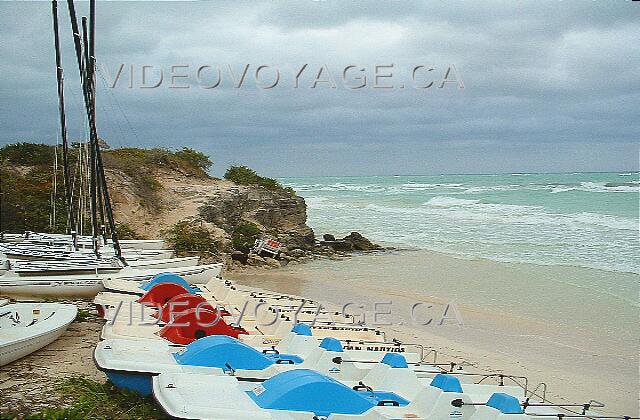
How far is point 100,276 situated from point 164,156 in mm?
19437

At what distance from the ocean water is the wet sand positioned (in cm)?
293

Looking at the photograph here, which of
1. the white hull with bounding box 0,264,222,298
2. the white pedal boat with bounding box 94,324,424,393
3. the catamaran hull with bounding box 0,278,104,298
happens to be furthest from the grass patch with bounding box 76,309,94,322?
the white pedal boat with bounding box 94,324,424,393

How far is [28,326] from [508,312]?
39.3 feet

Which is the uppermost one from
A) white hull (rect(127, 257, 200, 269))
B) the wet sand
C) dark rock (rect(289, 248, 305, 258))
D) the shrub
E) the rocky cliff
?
the rocky cliff

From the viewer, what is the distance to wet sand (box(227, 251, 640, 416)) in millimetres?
12586

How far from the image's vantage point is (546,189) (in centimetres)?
6906

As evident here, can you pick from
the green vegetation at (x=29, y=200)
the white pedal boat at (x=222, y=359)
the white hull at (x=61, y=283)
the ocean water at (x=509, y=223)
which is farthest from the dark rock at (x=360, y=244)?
the white pedal boat at (x=222, y=359)

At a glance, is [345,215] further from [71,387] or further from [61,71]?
[71,387]

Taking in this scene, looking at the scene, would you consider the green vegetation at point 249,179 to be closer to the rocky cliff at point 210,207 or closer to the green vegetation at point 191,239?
the rocky cliff at point 210,207

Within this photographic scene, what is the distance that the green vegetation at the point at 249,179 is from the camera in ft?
118

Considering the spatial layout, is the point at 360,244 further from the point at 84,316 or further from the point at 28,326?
the point at 28,326

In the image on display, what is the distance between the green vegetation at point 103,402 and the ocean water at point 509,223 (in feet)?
65.0

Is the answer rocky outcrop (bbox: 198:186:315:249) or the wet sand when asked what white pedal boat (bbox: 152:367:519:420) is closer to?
the wet sand

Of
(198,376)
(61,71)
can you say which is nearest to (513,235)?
(61,71)
